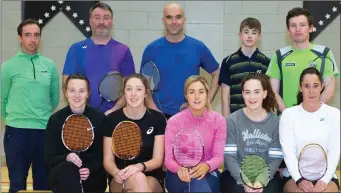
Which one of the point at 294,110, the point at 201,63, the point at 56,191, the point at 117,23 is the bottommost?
the point at 56,191

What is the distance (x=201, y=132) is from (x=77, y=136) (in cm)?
97

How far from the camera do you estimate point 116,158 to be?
14.3 feet

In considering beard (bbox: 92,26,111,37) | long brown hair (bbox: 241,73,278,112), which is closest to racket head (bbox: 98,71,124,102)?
beard (bbox: 92,26,111,37)

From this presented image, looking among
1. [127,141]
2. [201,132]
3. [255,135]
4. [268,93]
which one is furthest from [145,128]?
[268,93]

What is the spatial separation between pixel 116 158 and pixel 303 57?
1845mm

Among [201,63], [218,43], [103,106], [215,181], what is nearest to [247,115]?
[215,181]

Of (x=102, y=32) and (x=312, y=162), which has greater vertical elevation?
(x=102, y=32)

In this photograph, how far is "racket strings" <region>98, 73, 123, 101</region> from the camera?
15.8 feet

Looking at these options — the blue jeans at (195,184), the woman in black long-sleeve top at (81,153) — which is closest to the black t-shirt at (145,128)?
the woman in black long-sleeve top at (81,153)

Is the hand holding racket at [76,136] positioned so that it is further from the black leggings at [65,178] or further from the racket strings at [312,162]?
the racket strings at [312,162]

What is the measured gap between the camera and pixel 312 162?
163 inches

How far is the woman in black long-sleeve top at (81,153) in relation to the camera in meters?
4.17

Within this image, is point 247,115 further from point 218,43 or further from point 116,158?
point 218,43

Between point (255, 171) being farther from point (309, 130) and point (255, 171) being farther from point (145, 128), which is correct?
point (145, 128)
